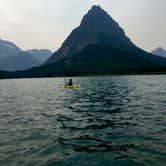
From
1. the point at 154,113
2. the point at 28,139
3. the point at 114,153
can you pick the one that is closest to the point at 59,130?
the point at 28,139

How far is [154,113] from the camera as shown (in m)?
30.6

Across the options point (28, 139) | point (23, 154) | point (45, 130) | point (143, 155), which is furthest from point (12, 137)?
point (143, 155)

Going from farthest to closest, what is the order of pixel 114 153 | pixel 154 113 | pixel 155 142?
1. pixel 154 113
2. pixel 155 142
3. pixel 114 153

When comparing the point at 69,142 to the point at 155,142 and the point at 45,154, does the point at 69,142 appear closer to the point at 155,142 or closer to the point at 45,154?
the point at 45,154

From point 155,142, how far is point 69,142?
683 cm

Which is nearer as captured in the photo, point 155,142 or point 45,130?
point 155,142

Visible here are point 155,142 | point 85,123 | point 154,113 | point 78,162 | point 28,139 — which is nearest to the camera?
point 78,162

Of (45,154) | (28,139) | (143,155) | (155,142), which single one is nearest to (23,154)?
(45,154)

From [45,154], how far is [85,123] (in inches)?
413

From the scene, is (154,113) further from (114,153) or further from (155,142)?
(114,153)

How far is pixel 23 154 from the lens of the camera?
664 inches

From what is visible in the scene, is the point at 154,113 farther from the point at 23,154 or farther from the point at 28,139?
the point at 23,154

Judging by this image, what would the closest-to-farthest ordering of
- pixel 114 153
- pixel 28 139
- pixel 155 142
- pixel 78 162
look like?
pixel 78 162
pixel 114 153
pixel 155 142
pixel 28 139

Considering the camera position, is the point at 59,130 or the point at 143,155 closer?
the point at 143,155
